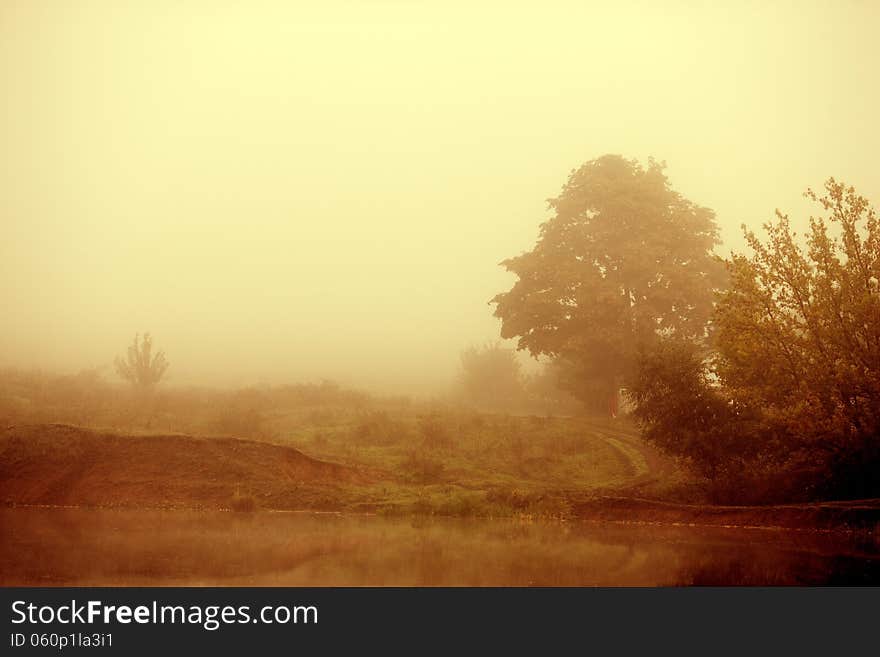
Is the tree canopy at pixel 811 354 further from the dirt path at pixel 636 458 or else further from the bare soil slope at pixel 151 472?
the bare soil slope at pixel 151 472

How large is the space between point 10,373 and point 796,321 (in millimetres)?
41579

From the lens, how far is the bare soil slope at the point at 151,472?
1891 centimetres

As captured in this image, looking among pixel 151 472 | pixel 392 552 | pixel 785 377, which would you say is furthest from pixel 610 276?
pixel 392 552

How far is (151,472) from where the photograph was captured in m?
20.0

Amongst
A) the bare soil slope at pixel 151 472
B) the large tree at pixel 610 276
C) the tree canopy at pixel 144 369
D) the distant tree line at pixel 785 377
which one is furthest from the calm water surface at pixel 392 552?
the tree canopy at pixel 144 369

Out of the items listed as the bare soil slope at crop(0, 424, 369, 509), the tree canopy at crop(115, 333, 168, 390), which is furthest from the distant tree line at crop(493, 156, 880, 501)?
the tree canopy at crop(115, 333, 168, 390)

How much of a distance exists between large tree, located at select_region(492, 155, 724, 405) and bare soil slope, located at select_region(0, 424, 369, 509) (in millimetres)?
16340

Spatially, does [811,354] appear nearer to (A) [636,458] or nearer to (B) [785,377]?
(B) [785,377]

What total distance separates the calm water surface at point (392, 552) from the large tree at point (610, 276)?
1745 cm

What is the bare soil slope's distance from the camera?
1891 centimetres

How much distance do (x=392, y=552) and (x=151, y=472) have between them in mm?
11071
